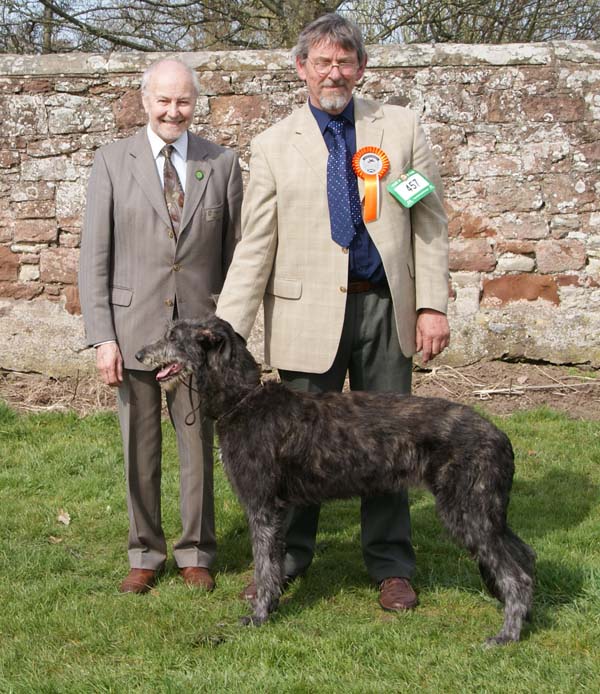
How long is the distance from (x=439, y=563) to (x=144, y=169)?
111 inches

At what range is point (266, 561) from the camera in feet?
14.2

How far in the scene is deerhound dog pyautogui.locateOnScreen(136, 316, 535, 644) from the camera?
164 inches

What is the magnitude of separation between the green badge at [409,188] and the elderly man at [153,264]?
0.99 metres

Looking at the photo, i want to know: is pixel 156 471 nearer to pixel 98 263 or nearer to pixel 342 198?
pixel 98 263

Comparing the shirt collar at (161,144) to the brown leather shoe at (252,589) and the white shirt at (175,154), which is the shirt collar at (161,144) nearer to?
the white shirt at (175,154)

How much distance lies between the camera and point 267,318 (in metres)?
4.82

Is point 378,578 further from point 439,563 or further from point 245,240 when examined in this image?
point 245,240

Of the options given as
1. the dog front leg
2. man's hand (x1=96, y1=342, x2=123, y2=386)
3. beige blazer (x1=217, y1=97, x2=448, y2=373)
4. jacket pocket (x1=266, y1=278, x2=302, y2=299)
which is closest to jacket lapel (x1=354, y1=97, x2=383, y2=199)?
beige blazer (x1=217, y1=97, x2=448, y2=373)

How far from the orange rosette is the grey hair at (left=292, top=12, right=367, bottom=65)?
46 cm

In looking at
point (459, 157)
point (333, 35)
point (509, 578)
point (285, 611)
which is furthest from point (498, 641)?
point (459, 157)

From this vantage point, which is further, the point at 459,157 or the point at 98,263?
the point at 459,157

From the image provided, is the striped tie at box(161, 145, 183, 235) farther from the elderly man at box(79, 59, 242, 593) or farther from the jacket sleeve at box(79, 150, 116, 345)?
the jacket sleeve at box(79, 150, 116, 345)

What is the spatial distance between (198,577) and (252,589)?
1.29 feet

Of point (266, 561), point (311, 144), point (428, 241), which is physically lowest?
point (266, 561)
